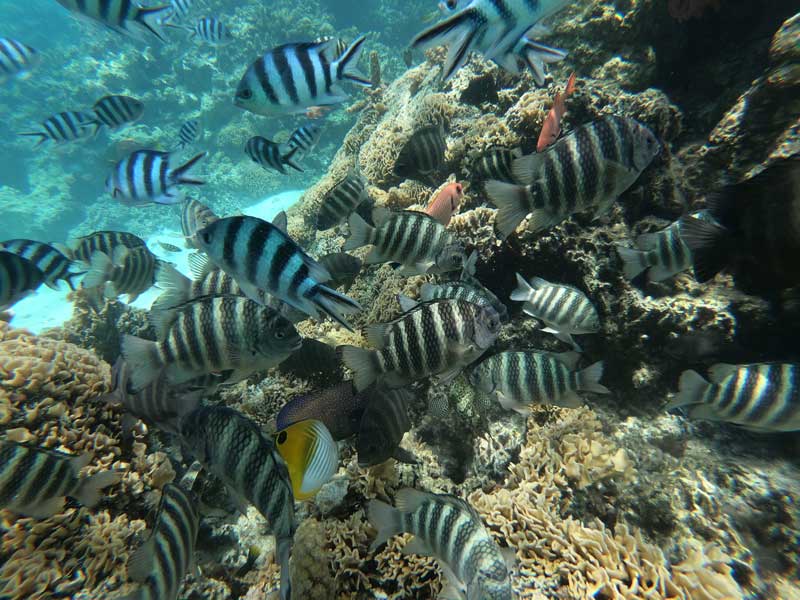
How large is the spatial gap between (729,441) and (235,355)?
14.9 feet

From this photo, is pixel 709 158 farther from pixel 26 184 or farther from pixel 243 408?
pixel 26 184

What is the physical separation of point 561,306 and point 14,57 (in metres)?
9.92

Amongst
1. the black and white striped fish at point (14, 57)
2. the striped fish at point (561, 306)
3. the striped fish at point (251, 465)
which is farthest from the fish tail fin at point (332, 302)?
the black and white striped fish at point (14, 57)

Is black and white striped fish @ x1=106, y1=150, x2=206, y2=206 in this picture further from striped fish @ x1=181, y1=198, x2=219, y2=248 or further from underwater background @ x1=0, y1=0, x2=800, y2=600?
striped fish @ x1=181, y1=198, x2=219, y2=248

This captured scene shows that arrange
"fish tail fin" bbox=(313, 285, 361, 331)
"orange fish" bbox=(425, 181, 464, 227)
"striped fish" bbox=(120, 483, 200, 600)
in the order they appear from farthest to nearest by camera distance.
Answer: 1. "orange fish" bbox=(425, 181, 464, 227)
2. "striped fish" bbox=(120, 483, 200, 600)
3. "fish tail fin" bbox=(313, 285, 361, 331)

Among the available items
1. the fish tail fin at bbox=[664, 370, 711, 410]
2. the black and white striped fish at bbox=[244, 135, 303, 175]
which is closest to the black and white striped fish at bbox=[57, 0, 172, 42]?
the black and white striped fish at bbox=[244, 135, 303, 175]

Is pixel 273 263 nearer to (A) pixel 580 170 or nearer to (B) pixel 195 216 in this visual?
(A) pixel 580 170

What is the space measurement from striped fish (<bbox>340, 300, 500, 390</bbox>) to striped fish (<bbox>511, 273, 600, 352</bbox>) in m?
1.05

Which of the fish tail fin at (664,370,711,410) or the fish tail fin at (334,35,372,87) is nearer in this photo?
the fish tail fin at (664,370,711,410)

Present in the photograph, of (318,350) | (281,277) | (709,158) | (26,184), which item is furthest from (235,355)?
(26,184)

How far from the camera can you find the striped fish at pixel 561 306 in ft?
10.8

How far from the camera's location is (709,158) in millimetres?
4137

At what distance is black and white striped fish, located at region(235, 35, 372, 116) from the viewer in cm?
297

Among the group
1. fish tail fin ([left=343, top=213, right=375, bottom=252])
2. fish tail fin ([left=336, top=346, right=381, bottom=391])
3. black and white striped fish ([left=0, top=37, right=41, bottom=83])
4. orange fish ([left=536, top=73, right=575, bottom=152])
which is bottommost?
fish tail fin ([left=336, top=346, right=381, bottom=391])
